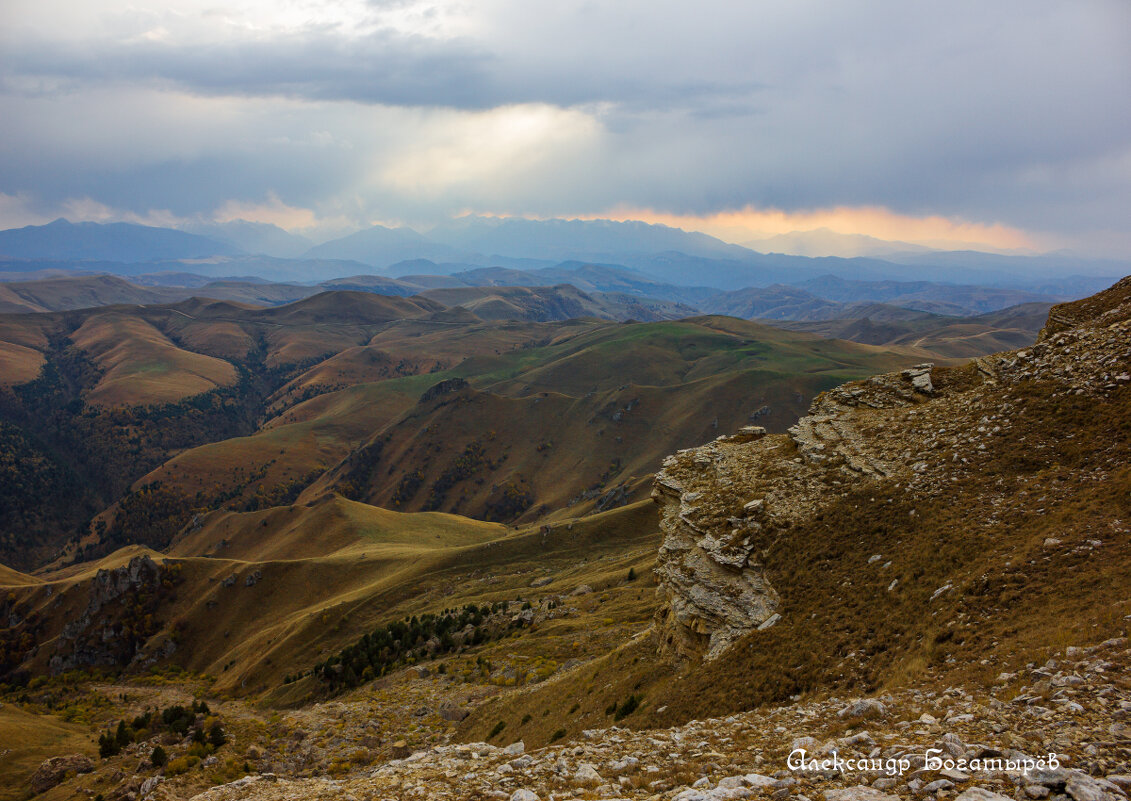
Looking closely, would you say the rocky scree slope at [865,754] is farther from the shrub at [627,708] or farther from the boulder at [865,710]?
the shrub at [627,708]

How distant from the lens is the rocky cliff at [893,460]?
2397 centimetres

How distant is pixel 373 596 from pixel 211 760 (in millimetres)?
53039

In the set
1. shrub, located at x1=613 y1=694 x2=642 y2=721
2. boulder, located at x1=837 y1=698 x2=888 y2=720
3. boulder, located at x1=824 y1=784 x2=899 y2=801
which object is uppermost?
boulder, located at x1=824 y1=784 x2=899 y2=801

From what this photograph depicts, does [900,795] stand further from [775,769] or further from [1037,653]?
[1037,653]

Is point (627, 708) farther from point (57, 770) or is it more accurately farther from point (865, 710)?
point (57, 770)

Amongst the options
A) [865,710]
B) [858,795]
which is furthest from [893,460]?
[858,795]

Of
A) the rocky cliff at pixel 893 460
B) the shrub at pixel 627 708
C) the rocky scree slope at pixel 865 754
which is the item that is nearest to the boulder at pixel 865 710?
the rocky scree slope at pixel 865 754

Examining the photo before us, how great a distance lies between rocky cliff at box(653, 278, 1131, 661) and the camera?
944 inches

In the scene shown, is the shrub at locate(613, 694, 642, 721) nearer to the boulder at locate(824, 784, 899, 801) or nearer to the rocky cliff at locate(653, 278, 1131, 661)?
the rocky cliff at locate(653, 278, 1131, 661)

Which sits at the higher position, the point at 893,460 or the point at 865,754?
the point at 893,460

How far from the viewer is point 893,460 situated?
28.7 meters

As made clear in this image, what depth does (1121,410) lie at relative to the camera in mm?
22625

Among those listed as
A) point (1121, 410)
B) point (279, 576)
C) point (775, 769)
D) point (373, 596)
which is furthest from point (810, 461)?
point (279, 576)

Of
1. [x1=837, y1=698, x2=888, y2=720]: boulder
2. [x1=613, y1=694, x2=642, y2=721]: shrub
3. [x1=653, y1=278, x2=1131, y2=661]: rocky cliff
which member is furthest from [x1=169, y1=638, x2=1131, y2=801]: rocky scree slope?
[x1=653, y1=278, x2=1131, y2=661]: rocky cliff
